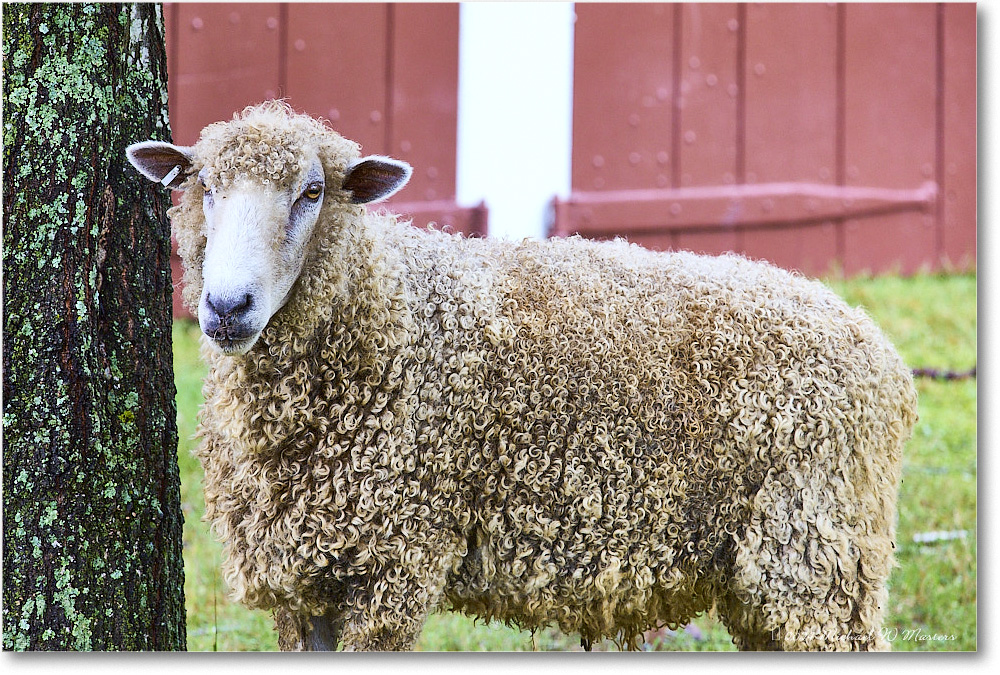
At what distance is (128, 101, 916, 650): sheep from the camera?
199cm

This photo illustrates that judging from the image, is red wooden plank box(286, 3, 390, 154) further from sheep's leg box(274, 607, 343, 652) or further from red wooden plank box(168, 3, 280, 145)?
sheep's leg box(274, 607, 343, 652)

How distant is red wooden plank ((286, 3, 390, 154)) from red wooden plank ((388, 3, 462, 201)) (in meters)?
0.05

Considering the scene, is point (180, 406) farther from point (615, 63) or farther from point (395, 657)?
point (615, 63)

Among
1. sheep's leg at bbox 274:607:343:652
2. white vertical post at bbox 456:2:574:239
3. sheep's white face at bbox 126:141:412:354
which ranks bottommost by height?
sheep's leg at bbox 274:607:343:652

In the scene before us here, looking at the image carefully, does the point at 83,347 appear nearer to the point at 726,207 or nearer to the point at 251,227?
the point at 251,227

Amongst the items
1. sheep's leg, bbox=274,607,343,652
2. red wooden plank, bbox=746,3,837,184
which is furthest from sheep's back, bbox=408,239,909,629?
red wooden plank, bbox=746,3,837,184

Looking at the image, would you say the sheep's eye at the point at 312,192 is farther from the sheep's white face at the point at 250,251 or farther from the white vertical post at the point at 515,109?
the white vertical post at the point at 515,109

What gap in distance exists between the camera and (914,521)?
3359 millimetres

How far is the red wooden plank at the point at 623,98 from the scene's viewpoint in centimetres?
321

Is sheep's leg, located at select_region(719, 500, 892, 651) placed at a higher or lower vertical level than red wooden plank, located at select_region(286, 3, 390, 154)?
lower

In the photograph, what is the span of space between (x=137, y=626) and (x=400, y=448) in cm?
80

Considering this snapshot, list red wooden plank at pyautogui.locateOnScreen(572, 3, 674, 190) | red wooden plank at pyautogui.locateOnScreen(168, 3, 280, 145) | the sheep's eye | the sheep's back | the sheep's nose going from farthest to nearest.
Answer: red wooden plank at pyautogui.locateOnScreen(572, 3, 674, 190) → red wooden plank at pyautogui.locateOnScreen(168, 3, 280, 145) → the sheep's back → the sheep's eye → the sheep's nose

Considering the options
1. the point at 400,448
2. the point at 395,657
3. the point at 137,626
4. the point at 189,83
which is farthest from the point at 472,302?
the point at 189,83

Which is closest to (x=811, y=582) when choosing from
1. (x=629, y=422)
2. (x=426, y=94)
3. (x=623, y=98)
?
(x=629, y=422)
